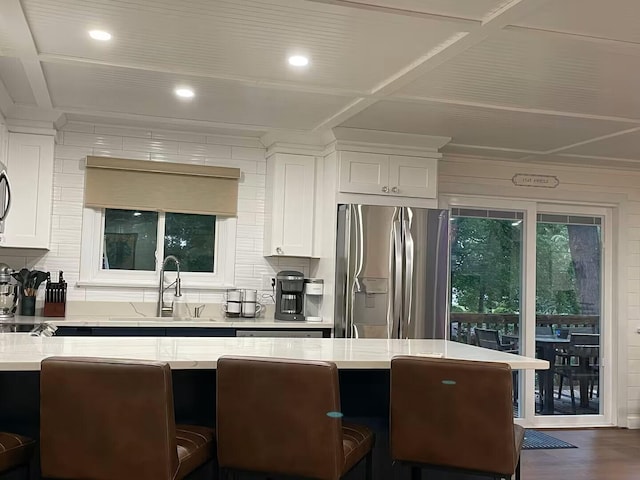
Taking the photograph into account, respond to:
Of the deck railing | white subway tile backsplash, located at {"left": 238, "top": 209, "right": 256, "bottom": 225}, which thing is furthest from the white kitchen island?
the deck railing

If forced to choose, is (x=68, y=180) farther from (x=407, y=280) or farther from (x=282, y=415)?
(x=282, y=415)

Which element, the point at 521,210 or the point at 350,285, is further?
the point at 521,210

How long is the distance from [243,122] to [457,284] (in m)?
2.41

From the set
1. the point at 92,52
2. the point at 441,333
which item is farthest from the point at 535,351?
the point at 92,52

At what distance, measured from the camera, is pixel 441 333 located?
505 cm

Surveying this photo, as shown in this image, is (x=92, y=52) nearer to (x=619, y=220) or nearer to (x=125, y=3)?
(x=125, y=3)

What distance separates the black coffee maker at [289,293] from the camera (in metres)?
5.16

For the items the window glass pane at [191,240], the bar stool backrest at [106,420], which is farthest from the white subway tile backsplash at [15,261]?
the bar stool backrest at [106,420]

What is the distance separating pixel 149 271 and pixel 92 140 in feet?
3.61

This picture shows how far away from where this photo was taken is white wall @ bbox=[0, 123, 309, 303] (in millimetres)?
5070

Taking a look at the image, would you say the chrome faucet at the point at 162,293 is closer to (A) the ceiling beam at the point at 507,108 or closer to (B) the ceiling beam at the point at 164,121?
(B) the ceiling beam at the point at 164,121

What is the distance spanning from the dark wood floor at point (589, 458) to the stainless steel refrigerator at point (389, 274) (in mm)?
1140

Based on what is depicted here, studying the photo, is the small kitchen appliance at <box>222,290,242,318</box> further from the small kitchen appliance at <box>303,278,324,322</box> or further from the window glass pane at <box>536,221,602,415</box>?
the window glass pane at <box>536,221,602,415</box>

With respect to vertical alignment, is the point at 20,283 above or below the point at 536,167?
below
